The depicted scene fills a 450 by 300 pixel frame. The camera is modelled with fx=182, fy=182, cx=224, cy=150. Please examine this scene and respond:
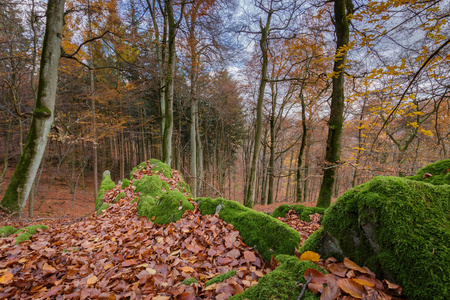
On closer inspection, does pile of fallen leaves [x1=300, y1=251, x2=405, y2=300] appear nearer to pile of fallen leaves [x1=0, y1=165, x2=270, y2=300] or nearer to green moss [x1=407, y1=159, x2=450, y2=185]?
pile of fallen leaves [x1=0, y1=165, x2=270, y2=300]

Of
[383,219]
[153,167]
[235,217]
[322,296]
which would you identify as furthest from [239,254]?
[153,167]

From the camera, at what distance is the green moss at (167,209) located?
3.25 meters

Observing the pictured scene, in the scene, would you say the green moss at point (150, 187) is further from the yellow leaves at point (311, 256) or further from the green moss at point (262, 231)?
the yellow leaves at point (311, 256)

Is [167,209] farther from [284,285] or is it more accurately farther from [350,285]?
[350,285]

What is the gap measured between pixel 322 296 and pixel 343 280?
19 centimetres

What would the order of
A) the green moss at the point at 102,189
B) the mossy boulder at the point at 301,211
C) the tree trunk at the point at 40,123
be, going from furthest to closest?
the green moss at the point at 102,189 → the tree trunk at the point at 40,123 → the mossy boulder at the point at 301,211

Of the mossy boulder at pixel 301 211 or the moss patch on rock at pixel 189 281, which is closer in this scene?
the moss patch on rock at pixel 189 281

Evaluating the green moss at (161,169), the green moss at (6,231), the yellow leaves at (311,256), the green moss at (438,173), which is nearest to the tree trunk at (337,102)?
the green moss at (438,173)

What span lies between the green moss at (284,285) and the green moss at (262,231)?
2.27ft

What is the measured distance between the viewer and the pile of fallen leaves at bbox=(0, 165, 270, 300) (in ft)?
5.62

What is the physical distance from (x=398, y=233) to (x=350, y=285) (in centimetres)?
49

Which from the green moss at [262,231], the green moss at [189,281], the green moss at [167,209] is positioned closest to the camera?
the green moss at [189,281]

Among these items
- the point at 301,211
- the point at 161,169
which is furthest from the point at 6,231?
the point at 301,211

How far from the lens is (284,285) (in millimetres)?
1196
